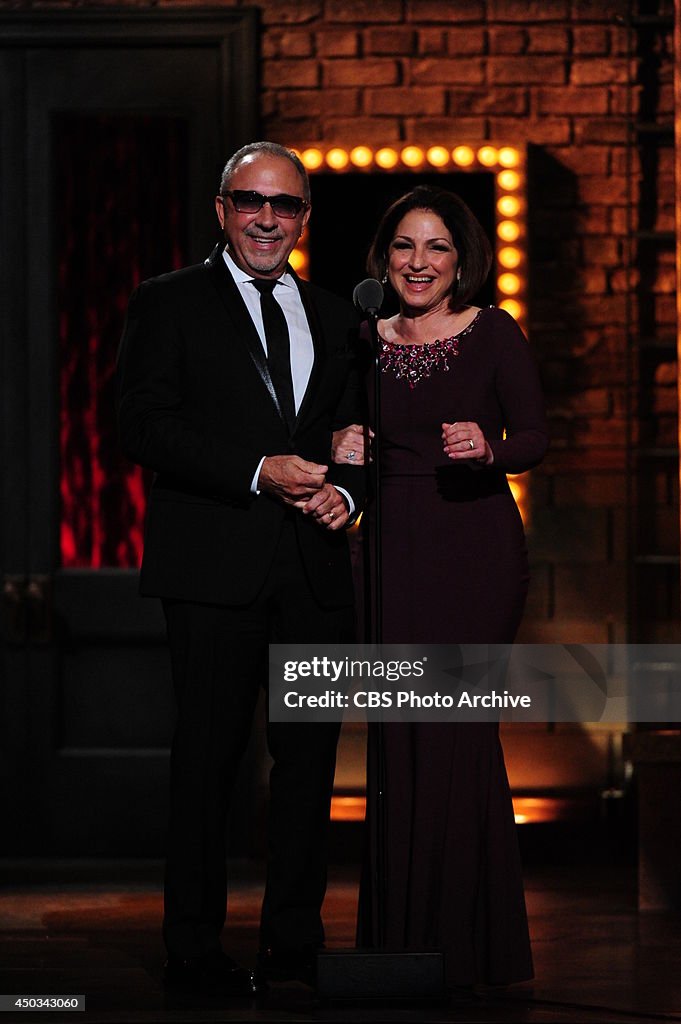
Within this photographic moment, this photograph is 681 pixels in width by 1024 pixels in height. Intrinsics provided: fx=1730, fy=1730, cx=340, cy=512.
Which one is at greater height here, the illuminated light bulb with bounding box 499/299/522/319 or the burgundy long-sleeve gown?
the illuminated light bulb with bounding box 499/299/522/319

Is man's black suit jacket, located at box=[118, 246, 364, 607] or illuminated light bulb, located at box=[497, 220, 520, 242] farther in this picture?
illuminated light bulb, located at box=[497, 220, 520, 242]

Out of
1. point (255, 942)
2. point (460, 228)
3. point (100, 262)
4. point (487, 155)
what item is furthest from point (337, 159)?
point (255, 942)

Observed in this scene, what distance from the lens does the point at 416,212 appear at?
3785 mm

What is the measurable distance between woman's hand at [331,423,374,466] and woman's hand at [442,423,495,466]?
0.78 feet

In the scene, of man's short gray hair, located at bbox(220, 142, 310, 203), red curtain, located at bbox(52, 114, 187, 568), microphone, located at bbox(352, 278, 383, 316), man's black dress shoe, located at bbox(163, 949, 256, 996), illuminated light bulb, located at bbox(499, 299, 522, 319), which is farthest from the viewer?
red curtain, located at bbox(52, 114, 187, 568)

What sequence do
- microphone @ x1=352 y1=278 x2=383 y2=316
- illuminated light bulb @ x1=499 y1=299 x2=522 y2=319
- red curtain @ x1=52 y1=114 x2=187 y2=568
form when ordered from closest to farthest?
1. microphone @ x1=352 y1=278 x2=383 y2=316
2. illuminated light bulb @ x1=499 y1=299 x2=522 y2=319
3. red curtain @ x1=52 y1=114 x2=187 y2=568

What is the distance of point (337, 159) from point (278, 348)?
1.84m

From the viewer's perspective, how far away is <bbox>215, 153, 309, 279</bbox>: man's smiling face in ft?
12.0

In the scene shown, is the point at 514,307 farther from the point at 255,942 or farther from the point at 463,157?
the point at 255,942

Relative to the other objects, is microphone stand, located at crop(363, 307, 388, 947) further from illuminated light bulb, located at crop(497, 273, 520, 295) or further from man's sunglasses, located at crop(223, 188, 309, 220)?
illuminated light bulb, located at crop(497, 273, 520, 295)

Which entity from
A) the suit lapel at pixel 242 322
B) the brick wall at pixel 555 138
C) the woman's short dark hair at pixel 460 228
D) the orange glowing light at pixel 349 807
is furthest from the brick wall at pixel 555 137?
the suit lapel at pixel 242 322

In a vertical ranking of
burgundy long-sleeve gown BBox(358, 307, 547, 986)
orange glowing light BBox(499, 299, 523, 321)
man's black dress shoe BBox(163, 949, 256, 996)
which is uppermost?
orange glowing light BBox(499, 299, 523, 321)

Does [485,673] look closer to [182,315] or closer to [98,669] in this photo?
[182,315]

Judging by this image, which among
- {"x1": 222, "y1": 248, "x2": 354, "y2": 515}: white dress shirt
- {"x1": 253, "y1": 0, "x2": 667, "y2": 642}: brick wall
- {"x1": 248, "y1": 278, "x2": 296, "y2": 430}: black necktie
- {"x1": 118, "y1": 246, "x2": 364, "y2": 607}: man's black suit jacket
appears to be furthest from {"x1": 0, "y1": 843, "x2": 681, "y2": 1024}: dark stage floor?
{"x1": 248, "y1": 278, "x2": 296, "y2": 430}: black necktie
